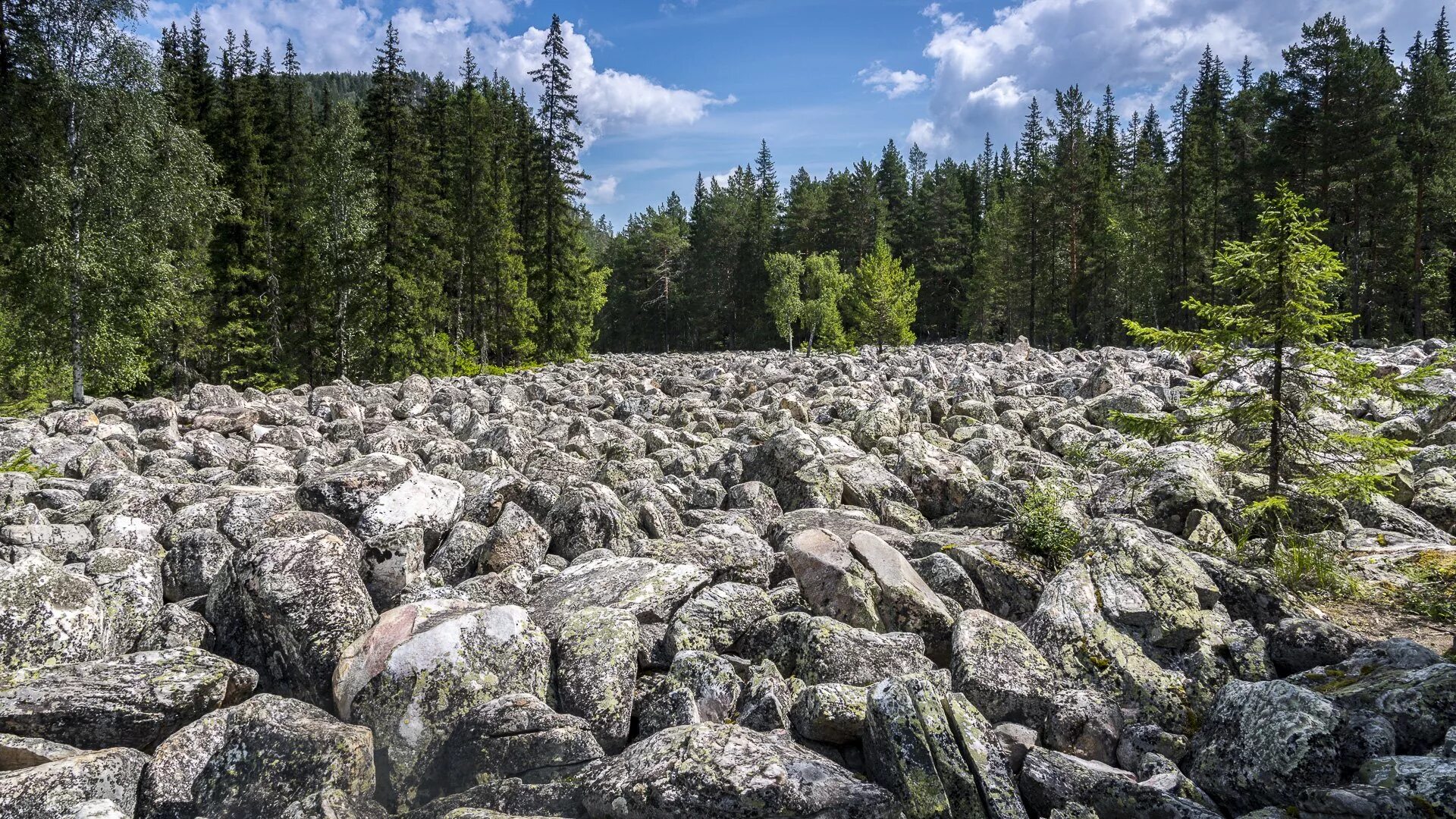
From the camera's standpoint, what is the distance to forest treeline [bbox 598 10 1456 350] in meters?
37.1

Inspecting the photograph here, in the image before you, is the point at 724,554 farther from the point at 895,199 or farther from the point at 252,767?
the point at 895,199

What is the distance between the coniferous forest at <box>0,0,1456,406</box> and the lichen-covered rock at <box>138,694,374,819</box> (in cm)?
1055

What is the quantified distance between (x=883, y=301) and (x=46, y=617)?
47.1 meters

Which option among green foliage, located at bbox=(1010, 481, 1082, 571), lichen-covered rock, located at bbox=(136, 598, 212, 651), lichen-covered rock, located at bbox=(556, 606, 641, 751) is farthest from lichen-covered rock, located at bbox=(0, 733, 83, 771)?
green foliage, located at bbox=(1010, 481, 1082, 571)

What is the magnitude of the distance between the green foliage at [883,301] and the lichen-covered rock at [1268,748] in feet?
146

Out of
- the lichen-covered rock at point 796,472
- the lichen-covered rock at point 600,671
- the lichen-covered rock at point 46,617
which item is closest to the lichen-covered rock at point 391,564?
the lichen-covered rock at point 46,617

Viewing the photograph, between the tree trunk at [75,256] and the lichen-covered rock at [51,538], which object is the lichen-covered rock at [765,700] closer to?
the lichen-covered rock at [51,538]

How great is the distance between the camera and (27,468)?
1141 centimetres

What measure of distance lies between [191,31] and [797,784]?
48512mm

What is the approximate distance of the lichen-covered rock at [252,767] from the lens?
4312mm

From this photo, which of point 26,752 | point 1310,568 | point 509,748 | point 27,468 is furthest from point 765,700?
point 27,468

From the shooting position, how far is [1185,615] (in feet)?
19.4

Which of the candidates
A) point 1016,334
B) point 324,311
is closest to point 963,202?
point 1016,334

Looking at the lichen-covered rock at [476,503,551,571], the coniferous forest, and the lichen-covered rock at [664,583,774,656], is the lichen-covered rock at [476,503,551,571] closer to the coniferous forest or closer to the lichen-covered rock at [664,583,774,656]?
the lichen-covered rock at [664,583,774,656]
